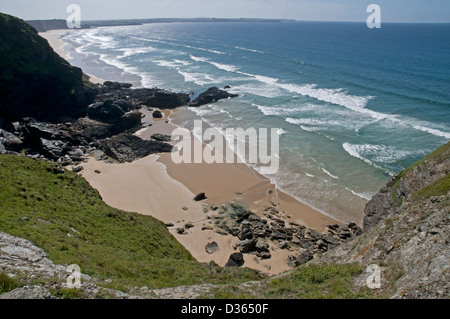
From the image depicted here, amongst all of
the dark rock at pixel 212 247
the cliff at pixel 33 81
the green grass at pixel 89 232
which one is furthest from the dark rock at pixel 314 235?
the cliff at pixel 33 81

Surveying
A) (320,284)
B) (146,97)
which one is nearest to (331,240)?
(320,284)

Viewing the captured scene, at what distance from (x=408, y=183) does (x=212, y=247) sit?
48.6 feet

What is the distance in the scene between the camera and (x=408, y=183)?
66.1 ft

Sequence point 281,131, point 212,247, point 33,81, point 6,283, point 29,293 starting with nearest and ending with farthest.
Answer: point 29,293, point 6,283, point 212,247, point 281,131, point 33,81

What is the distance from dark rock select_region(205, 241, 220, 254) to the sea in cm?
1147

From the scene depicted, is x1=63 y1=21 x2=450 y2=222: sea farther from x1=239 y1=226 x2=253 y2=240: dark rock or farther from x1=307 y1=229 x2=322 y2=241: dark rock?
x1=239 y1=226 x2=253 y2=240: dark rock

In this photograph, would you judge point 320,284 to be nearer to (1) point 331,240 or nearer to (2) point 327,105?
(1) point 331,240

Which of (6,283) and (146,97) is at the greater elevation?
(146,97)

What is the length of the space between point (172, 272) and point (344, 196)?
857 inches

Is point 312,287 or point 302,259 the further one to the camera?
point 302,259

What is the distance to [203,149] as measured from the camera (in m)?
44.5

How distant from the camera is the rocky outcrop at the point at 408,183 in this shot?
741 inches

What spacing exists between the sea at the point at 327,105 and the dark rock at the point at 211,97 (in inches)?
98.6
